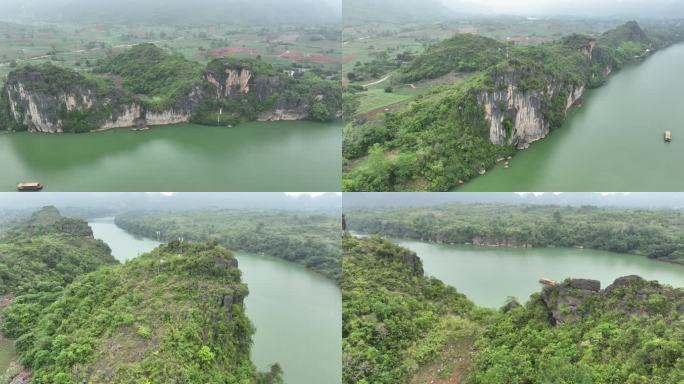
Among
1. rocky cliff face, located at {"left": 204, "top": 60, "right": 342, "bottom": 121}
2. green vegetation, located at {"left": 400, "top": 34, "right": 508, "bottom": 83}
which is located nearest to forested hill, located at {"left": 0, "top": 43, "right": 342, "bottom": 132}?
rocky cliff face, located at {"left": 204, "top": 60, "right": 342, "bottom": 121}

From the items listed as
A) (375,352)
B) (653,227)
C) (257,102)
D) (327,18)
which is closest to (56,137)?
(257,102)

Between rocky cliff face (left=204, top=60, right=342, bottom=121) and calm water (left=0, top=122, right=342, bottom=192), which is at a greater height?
rocky cliff face (left=204, top=60, right=342, bottom=121)

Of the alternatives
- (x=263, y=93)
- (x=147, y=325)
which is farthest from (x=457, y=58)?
(x=147, y=325)

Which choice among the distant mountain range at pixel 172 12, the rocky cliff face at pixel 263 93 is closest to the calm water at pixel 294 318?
the rocky cliff face at pixel 263 93

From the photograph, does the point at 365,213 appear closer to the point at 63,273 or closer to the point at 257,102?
the point at 257,102

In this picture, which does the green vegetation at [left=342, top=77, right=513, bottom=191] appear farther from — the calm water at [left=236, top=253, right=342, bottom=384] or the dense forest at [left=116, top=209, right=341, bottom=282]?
the dense forest at [left=116, top=209, right=341, bottom=282]

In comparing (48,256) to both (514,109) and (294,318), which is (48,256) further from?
(514,109)

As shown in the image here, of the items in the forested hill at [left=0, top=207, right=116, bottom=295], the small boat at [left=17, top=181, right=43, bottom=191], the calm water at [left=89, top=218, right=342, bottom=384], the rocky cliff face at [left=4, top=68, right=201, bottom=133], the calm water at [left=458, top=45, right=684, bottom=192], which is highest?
the rocky cliff face at [left=4, top=68, right=201, bottom=133]
